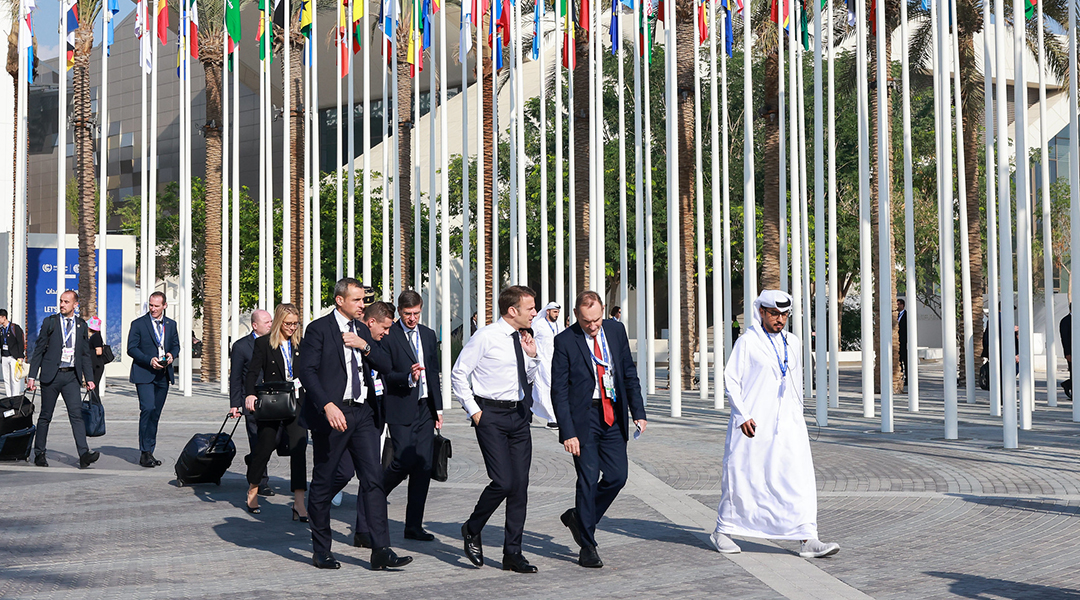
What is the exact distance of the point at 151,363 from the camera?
1134 centimetres

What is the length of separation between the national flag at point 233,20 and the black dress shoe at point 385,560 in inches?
682

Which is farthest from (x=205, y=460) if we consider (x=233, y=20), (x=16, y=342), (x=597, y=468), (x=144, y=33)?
(x=144, y=33)

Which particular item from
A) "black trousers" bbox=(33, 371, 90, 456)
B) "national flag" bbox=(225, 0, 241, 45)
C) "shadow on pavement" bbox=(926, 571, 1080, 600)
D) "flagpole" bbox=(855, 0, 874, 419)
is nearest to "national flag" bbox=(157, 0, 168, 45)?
"national flag" bbox=(225, 0, 241, 45)

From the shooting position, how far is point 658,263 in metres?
38.2

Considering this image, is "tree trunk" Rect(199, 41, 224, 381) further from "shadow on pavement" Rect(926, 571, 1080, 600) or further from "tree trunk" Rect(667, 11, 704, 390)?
"shadow on pavement" Rect(926, 571, 1080, 600)

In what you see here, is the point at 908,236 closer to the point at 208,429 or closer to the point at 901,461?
the point at 901,461

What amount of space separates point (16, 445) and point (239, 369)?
4.11 m

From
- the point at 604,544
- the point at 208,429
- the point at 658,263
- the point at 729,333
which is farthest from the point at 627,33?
the point at 604,544

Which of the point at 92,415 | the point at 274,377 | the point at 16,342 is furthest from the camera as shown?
the point at 16,342

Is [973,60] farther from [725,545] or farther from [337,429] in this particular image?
[337,429]

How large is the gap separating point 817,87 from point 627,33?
30957mm

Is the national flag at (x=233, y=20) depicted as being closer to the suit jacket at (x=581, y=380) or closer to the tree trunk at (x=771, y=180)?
the tree trunk at (x=771, y=180)

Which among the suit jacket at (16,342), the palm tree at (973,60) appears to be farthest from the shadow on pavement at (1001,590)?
the palm tree at (973,60)

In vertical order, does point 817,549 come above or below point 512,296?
below
